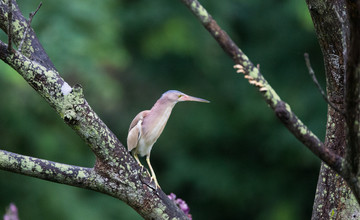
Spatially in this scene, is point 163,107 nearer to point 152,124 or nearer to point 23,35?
point 152,124

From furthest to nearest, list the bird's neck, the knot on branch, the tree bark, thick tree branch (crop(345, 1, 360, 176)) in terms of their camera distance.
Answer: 1. the bird's neck
2. the tree bark
3. the knot on branch
4. thick tree branch (crop(345, 1, 360, 176))

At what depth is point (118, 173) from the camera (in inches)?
106

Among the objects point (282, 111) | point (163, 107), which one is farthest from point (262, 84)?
point (163, 107)

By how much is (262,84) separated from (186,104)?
7951mm

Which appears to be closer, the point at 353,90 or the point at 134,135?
the point at 353,90

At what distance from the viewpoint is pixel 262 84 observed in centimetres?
207

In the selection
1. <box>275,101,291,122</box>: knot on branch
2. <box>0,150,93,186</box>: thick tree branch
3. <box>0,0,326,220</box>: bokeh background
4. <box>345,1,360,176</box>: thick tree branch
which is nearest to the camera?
Result: <box>345,1,360,176</box>: thick tree branch

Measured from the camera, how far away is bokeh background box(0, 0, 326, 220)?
7.87 m

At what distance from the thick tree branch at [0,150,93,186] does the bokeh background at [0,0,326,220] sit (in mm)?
4759

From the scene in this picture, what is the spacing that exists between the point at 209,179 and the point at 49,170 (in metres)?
7.19

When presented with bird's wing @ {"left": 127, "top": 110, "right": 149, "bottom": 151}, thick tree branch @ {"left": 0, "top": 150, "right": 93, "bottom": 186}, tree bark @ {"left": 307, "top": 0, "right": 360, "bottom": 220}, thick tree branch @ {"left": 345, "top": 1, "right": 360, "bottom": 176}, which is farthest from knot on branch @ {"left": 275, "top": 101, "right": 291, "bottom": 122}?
bird's wing @ {"left": 127, "top": 110, "right": 149, "bottom": 151}

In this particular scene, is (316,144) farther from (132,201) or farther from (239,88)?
(239,88)

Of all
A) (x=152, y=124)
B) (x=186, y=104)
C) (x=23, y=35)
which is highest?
(x=186, y=104)

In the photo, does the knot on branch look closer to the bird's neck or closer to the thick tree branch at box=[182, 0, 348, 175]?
the thick tree branch at box=[182, 0, 348, 175]
